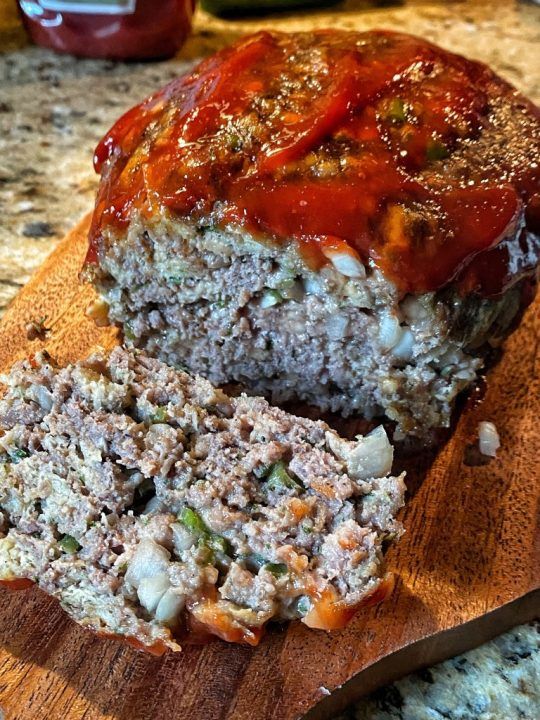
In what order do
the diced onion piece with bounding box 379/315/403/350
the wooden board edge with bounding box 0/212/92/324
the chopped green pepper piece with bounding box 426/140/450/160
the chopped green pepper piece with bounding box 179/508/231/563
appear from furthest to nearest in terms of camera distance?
the wooden board edge with bounding box 0/212/92/324 → the chopped green pepper piece with bounding box 426/140/450/160 → the diced onion piece with bounding box 379/315/403/350 → the chopped green pepper piece with bounding box 179/508/231/563

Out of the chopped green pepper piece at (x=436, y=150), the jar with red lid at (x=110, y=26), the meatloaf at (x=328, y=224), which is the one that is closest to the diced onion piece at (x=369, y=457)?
the meatloaf at (x=328, y=224)

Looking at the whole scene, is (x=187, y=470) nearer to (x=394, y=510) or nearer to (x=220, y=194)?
(x=394, y=510)

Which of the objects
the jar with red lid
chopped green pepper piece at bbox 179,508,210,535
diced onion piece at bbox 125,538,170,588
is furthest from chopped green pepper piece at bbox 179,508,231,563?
the jar with red lid

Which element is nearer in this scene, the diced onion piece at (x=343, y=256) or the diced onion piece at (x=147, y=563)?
the diced onion piece at (x=147, y=563)

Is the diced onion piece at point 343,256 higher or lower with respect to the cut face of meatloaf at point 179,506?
higher

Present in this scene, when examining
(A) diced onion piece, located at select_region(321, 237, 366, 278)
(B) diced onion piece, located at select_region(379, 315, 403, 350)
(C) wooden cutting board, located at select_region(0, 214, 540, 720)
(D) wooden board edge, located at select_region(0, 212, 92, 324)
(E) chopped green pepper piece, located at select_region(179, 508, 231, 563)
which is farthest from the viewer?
(D) wooden board edge, located at select_region(0, 212, 92, 324)

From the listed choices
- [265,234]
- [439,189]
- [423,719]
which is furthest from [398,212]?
[423,719]

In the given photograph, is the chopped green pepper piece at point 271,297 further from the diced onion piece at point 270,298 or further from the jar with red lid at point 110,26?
the jar with red lid at point 110,26

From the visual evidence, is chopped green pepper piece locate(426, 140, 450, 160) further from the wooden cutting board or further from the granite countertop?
the granite countertop
